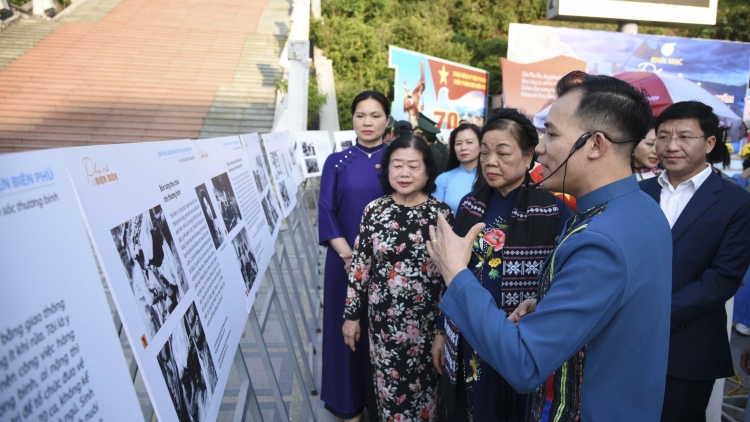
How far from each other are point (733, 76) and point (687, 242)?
1890cm

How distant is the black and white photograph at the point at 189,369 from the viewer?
930mm

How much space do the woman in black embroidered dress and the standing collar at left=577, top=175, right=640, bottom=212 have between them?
62 cm

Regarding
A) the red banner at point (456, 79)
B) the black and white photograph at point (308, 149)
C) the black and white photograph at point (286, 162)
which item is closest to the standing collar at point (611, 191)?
the black and white photograph at point (286, 162)

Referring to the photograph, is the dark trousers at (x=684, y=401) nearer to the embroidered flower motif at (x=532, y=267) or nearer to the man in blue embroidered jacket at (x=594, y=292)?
the embroidered flower motif at (x=532, y=267)

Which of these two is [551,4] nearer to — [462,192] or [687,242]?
[462,192]

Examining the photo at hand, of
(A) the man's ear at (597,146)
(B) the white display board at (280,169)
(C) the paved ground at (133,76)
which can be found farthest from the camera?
(C) the paved ground at (133,76)

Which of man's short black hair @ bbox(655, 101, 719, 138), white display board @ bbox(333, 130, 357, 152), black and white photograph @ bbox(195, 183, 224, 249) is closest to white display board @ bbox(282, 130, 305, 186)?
white display board @ bbox(333, 130, 357, 152)

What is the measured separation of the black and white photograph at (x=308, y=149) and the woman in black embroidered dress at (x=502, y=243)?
4670 millimetres

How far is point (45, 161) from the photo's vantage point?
27.3 inches

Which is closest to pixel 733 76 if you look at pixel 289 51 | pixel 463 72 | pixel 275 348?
pixel 463 72

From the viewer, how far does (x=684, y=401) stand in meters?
2.07

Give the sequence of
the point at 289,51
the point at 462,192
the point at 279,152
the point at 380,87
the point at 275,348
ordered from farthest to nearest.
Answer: the point at 380,87 → the point at 289,51 → the point at 279,152 → the point at 275,348 → the point at 462,192

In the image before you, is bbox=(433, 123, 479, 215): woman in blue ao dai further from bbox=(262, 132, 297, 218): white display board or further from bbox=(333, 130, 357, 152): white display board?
bbox=(333, 130, 357, 152): white display board

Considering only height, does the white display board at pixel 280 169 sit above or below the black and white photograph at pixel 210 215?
below
